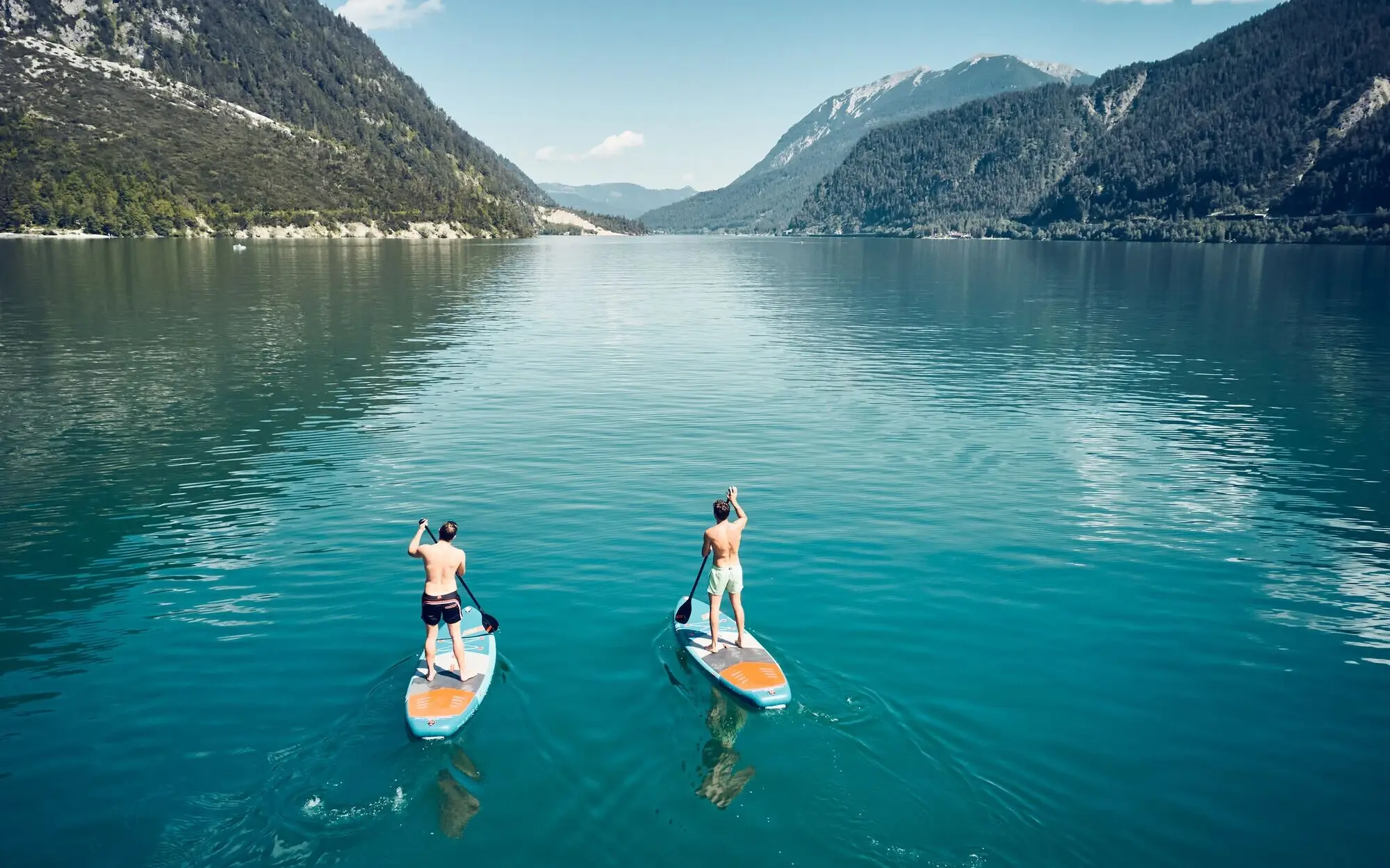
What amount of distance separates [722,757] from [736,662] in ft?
8.03

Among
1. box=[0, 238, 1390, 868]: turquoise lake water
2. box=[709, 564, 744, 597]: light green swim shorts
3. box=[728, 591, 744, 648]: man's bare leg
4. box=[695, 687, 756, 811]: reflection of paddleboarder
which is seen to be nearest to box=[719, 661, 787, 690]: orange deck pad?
box=[695, 687, 756, 811]: reflection of paddleboarder

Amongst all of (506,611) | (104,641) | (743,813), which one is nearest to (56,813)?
(104,641)

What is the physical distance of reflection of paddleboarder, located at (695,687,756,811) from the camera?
1409 centimetres

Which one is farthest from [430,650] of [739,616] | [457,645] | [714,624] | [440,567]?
[739,616]

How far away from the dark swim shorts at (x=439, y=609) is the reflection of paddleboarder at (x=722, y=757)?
544cm

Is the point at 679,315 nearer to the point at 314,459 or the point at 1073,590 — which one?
the point at 314,459

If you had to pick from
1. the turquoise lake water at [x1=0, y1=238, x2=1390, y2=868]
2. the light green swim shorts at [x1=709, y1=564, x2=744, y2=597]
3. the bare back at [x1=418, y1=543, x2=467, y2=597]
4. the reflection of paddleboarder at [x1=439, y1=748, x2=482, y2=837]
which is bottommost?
the reflection of paddleboarder at [x1=439, y1=748, x2=482, y2=837]

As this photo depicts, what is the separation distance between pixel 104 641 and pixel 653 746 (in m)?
13.3

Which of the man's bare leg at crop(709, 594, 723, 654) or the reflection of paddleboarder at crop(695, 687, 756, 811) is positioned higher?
the man's bare leg at crop(709, 594, 723, 654)

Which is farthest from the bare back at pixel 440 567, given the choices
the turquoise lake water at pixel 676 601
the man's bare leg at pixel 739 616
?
the man's bare leg at pixel 739 616

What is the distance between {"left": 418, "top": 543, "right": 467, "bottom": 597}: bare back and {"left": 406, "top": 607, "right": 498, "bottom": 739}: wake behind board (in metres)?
1.38

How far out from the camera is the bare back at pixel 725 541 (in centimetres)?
1778

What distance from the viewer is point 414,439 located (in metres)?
36.3

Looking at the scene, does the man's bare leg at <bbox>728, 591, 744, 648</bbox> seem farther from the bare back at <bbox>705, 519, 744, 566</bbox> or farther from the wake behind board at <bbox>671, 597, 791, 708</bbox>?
the bare back at <bbox>705, 519, 744, 566</bbox>
